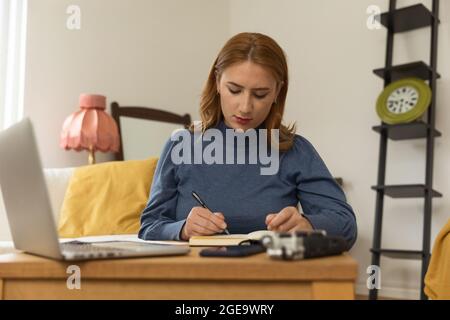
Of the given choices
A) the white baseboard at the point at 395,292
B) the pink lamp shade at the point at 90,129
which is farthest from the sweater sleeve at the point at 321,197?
the white baseboard at the point at 395,292

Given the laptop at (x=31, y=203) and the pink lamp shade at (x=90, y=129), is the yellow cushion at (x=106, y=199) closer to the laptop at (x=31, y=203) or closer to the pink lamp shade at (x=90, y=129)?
the pink lamp shade at (x=90, y=129)

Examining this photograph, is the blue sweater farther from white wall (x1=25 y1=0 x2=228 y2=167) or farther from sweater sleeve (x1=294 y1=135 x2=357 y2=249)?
white wall (x1=25 y1=0 x2=228 y2=167)

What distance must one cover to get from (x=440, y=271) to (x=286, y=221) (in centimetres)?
105

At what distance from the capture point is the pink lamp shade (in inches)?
116

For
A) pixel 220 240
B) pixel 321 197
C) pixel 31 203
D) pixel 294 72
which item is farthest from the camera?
pixel 294 72

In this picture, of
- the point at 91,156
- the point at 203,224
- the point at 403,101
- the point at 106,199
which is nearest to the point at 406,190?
the point at 403,101

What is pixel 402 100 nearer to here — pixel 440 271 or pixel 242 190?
pixel 440 271

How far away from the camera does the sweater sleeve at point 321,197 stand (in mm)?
1083

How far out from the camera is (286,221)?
0.98m

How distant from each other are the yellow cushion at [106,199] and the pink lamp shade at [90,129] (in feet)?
1.37

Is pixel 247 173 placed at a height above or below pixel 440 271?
above

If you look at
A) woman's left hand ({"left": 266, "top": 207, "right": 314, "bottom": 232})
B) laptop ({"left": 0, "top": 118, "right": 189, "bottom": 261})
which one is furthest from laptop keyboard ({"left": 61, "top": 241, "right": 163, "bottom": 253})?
woman's left hand ({"left": 266, "top": 207, "right": 314, "bottom": 232})

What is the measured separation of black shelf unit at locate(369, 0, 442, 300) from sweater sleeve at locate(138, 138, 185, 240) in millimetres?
1872
